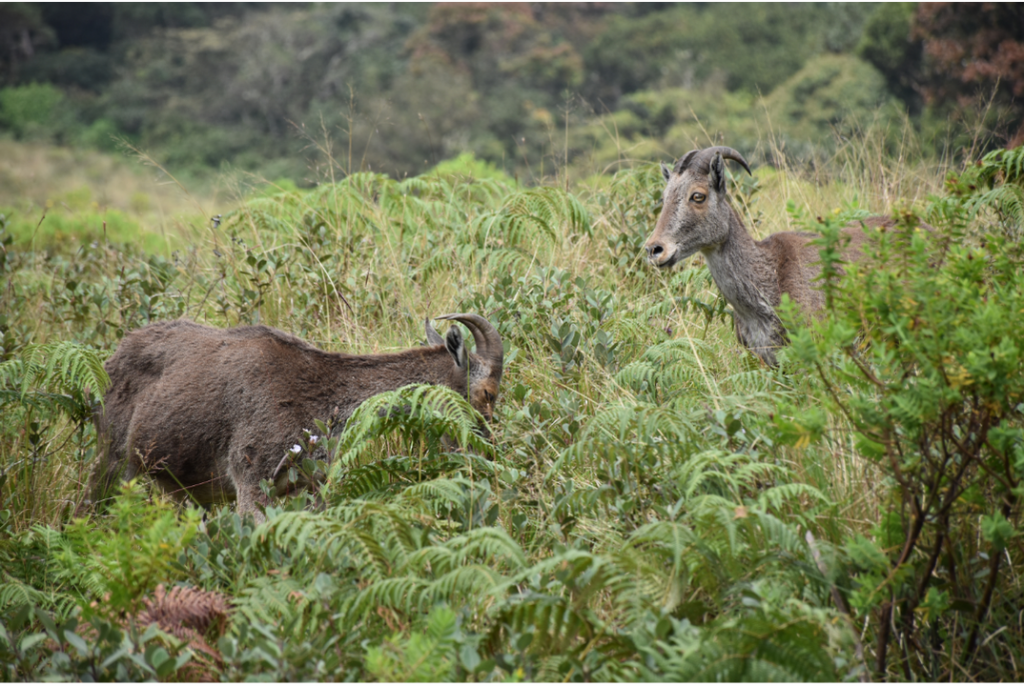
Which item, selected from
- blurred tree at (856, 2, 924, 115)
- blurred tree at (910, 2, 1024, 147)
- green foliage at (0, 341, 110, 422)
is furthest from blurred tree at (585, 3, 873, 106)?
green foliage at (0, 341, 110, 422)

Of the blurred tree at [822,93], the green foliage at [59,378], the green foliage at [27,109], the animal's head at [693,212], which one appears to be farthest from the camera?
the green foliage at [27,109]

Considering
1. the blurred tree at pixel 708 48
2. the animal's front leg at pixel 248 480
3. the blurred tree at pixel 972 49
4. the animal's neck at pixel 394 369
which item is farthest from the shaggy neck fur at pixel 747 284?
the blurred tree at pixel 708 48

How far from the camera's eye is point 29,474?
5348mm

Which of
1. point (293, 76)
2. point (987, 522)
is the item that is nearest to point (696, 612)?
point (987, 522)

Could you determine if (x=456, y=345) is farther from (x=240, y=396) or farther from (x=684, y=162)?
(x=684, y=162)

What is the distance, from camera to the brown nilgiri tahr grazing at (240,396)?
189 inches

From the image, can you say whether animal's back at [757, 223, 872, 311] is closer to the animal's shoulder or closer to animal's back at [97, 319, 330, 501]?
the animal's shoulder

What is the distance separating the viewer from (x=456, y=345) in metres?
5.02

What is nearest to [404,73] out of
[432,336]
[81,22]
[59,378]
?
[81,22]

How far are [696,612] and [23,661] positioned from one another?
2.79 meters

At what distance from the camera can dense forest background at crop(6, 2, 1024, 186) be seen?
3152 centimetres

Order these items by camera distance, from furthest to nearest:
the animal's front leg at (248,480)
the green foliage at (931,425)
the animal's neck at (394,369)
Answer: the animal's neck at (394,369)
the animal's front leg at (248,480)
the green foliage at (931,425)

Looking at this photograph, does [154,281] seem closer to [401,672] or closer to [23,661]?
[23,661]

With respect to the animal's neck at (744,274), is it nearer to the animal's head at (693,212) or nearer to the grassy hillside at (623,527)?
the animal's head at (693,212)
